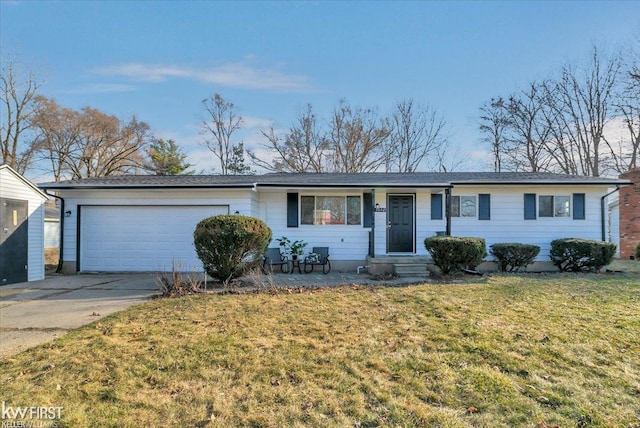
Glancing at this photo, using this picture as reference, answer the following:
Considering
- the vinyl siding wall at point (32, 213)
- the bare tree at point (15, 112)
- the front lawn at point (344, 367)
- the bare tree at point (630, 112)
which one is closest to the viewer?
the front lawn at point (344, 367)

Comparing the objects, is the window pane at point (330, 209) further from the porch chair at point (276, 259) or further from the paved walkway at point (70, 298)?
the paved walkway at point (70, 298)

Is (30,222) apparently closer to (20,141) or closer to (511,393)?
(511,393)

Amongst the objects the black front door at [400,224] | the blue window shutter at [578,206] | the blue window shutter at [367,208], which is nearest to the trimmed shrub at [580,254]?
the blue window shutter at [578,206]

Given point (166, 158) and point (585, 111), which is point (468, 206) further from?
point (166, 158)

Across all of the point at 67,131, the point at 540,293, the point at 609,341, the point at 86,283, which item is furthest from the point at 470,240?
the point at 67,131

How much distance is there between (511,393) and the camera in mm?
2873

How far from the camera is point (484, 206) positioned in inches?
425

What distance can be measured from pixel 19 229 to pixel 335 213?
345 inches

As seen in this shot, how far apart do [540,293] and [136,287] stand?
8.84 metres

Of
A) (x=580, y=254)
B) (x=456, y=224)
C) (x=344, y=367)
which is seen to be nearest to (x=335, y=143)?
(x=456, y=224)

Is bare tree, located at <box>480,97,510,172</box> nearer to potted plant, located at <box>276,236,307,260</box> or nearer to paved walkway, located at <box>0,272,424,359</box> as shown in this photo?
potted plant, located at <box>276,236,307,260</box>

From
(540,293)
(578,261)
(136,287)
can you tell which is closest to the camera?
(540,293)

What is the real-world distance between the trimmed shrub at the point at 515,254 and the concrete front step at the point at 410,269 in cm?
265

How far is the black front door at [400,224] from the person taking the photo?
35.4 ft
